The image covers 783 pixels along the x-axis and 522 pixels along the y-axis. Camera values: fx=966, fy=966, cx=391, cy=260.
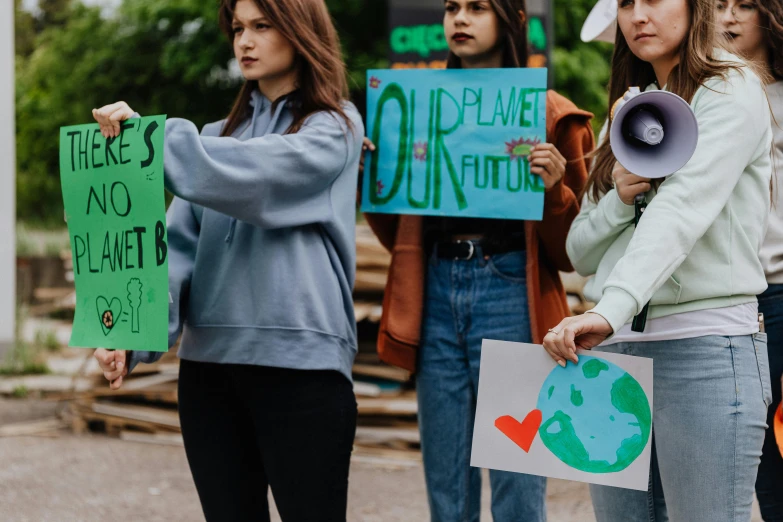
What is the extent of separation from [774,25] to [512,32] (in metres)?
0.70

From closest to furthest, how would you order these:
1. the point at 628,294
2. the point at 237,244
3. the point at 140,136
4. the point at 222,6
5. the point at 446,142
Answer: the point at 628,294 → the point at 140,136 → the point at 237,244 → the point at 222,6 → the point at 446,142

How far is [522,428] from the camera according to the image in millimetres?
2119

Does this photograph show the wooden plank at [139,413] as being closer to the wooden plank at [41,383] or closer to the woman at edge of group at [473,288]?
the wooden plank at [41,383]

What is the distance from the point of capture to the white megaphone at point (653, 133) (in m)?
1.94

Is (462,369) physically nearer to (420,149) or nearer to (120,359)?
(420,149)

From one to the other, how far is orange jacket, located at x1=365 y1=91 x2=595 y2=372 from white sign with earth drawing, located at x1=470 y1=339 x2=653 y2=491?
1.78 ft

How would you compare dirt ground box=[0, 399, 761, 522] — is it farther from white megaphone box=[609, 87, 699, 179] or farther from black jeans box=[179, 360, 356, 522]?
white megaphone box=[609, 87, 699, 179]

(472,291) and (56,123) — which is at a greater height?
(472,291)

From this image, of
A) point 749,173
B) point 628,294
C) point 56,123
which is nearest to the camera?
point 628,294

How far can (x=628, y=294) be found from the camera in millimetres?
1921

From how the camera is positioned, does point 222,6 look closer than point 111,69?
Yes

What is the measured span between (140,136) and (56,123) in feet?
39.3

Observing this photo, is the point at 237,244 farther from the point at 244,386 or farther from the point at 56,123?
the point at 56,123

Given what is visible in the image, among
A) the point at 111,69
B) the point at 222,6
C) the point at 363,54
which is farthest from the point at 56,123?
the point at 222,6
